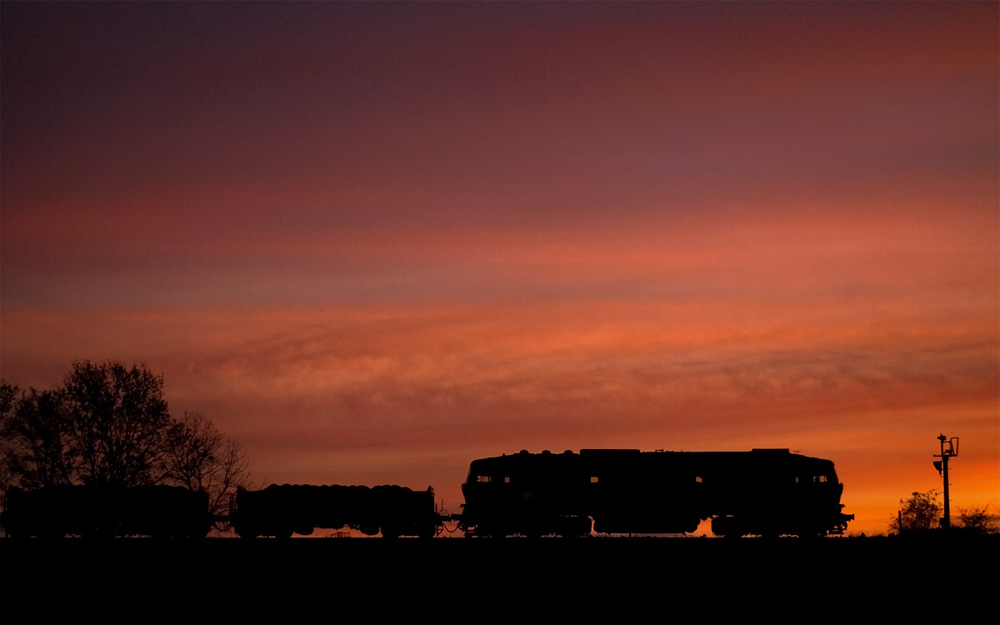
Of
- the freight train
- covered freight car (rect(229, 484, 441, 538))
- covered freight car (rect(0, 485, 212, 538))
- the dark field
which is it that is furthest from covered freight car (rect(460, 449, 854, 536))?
covered freight car (rect(0, 485, 212, 538))

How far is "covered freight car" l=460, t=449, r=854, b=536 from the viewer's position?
45.1m

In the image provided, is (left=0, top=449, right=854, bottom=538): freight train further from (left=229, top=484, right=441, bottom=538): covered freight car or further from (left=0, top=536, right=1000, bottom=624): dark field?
(left=0, top=536, right=1000, bottom=624): dark field

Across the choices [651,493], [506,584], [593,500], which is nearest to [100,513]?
[593,500]

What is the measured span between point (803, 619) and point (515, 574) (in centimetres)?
731

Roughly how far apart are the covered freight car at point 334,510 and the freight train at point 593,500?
0.13ft

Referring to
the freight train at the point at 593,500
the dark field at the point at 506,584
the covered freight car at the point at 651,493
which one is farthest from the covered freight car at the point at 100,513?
the dark field at the point at 506,584

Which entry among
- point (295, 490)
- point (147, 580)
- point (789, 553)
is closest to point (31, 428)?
point (295, 490)

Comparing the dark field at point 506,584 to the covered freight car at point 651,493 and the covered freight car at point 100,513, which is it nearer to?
the covered freight car at point 651,493

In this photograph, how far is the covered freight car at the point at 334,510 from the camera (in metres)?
46.5

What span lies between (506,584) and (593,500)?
20.3 meters

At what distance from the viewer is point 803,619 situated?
72.6 ft

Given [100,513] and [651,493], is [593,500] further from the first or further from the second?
[100,513]

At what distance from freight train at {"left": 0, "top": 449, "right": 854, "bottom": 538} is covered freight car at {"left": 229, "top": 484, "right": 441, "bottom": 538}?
0.13 feet

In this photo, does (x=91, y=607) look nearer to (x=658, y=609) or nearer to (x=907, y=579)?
(x=658, y=609)
